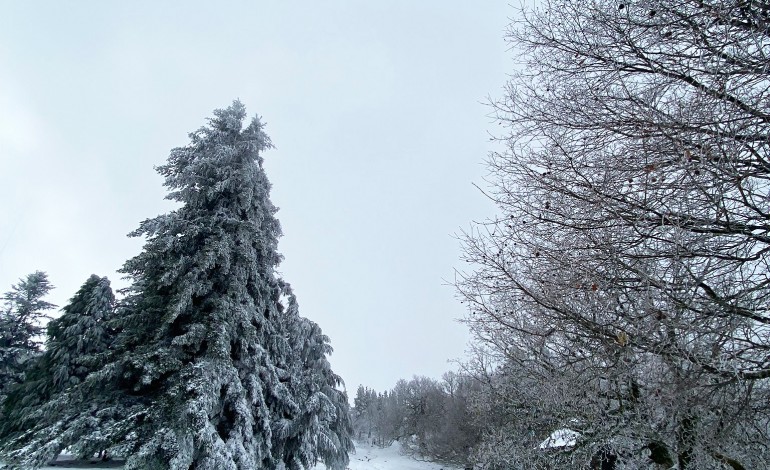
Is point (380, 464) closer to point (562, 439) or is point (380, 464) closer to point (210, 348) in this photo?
point (210, 348)

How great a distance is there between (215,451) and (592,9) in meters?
10.6

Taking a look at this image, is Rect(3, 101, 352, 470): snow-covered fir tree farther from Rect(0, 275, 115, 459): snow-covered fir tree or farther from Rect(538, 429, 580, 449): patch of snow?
Rect(0, 275, 115, 459): snow-covered fir tree

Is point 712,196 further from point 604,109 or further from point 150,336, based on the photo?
point 150,336

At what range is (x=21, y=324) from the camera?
2519 cm

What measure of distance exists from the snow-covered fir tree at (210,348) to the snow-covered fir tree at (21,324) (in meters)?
18.5

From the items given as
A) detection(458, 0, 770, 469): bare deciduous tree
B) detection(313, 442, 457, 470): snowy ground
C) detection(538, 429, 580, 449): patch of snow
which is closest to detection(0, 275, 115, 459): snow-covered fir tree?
detection(538, 429, 580, 449): patch of snow

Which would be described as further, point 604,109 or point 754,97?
point 604,109

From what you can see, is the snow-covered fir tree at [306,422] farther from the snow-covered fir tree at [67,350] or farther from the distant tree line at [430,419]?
the snow-covered fir tree at [67,350]

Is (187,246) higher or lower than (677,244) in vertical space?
higher

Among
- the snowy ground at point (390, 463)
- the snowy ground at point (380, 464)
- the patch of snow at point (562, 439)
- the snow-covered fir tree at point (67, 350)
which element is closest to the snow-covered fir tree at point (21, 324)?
the snow-covered fir tree at point (67, 350)

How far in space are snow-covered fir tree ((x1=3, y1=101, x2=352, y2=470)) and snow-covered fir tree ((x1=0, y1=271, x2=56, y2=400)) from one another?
1845 cm

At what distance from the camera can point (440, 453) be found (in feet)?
143

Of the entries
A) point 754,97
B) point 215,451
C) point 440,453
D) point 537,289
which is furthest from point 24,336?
point 440,453

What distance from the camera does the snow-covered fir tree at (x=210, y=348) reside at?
369 inches
